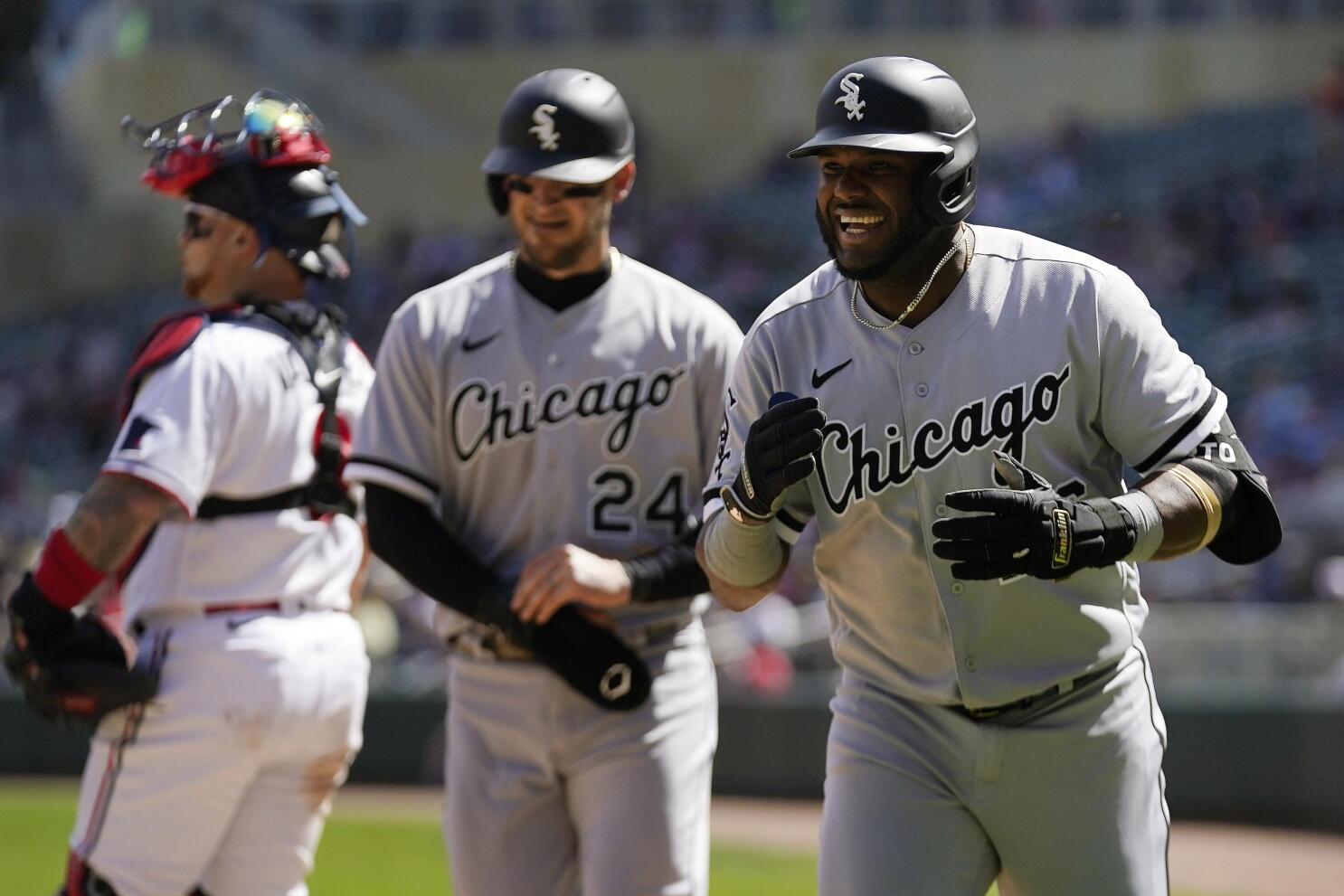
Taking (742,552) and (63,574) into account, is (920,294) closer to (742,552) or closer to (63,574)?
(742,552)

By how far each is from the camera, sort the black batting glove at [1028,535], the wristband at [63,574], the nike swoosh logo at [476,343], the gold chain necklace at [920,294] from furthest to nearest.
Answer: the nike swoosh logo at [476,343], the wristband at [63,574], the gold chain necklace at [920,294], the black batting glove at [1028,535]

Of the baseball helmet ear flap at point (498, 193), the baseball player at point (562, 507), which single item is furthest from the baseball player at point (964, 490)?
the baseball helmet ear flap at point (498, 193)

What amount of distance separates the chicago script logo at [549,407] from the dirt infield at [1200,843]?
687cm

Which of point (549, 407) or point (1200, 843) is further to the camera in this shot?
point (1200, 843)

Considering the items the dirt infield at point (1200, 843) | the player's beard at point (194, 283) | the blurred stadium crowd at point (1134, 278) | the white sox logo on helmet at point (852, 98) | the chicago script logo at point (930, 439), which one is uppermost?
the white sox logo on helmet at point (852, 98)

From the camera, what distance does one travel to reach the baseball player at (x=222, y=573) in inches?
163

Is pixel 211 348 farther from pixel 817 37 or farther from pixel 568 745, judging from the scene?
pixel 817 37

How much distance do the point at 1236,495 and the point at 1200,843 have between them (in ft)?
29.6

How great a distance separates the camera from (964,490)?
134 inches

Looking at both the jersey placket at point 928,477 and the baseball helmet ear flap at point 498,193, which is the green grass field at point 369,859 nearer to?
the baseball helmet ear flap at point 498,193

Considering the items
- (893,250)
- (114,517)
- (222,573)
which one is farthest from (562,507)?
(893,250)

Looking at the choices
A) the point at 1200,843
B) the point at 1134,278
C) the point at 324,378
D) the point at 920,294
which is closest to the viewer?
the point at 920,294

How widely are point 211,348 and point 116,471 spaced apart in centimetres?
36

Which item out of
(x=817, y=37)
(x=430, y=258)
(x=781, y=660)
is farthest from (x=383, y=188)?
(x=781, y=660)
